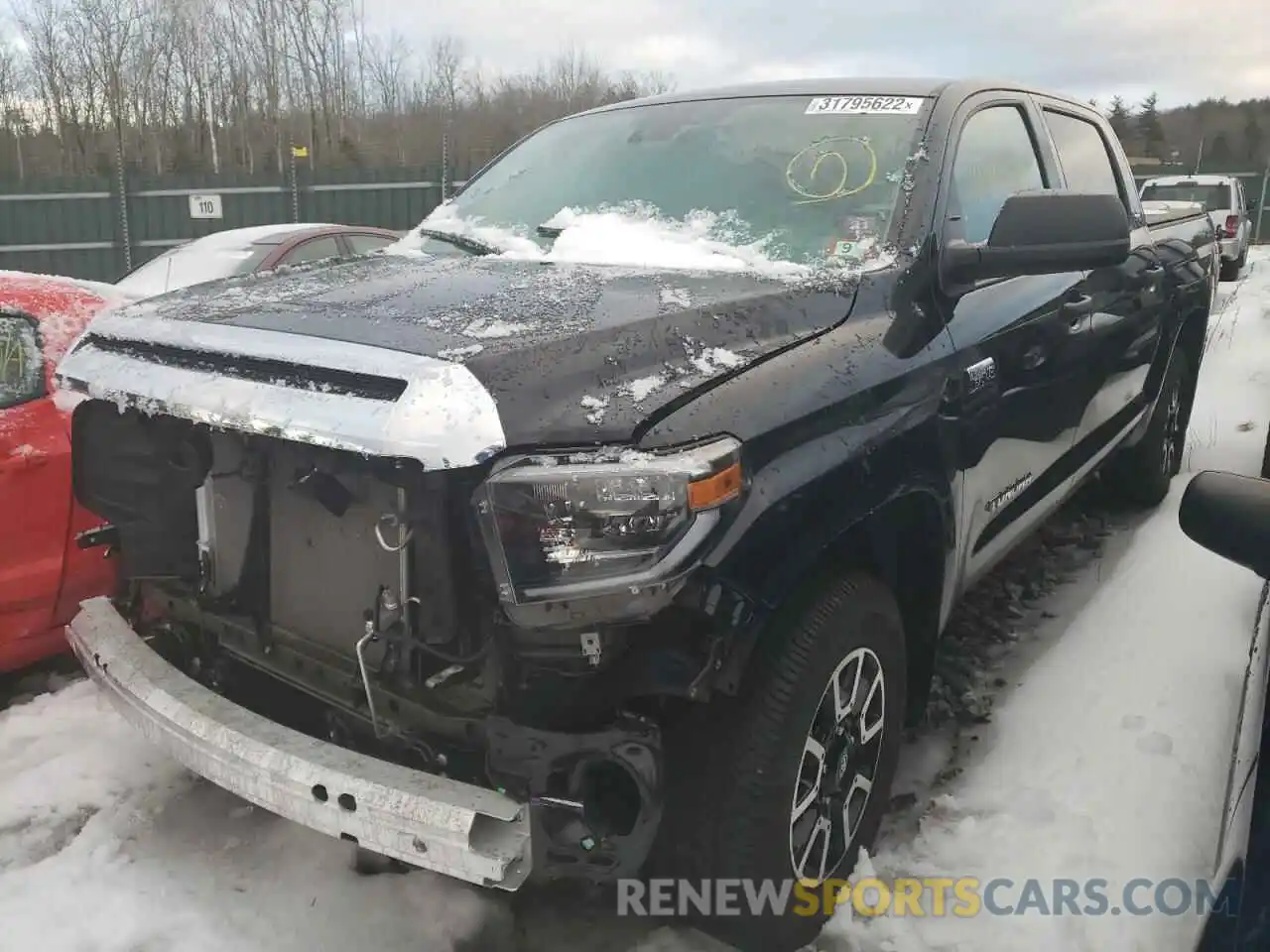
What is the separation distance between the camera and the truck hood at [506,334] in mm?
1702

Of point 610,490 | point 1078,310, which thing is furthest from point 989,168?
point 610,490

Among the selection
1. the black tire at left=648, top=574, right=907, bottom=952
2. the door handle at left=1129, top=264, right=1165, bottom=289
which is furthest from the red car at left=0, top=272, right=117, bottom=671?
the door handle at left=1129, top=264, right=1165, bottom=289

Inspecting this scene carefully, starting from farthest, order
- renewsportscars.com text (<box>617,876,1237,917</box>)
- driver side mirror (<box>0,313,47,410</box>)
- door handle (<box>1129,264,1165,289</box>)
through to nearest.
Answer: door handle (<box>1129,264,1165,289</box>) < driver side mirror (<box>0,313,47,410</box>) < renewsportscars.com text (<box>617,876,1237,917</box>)

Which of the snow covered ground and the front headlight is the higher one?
the front headlight

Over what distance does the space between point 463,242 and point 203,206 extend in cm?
1566

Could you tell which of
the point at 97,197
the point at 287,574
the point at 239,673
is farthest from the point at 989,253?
the point at 97,197

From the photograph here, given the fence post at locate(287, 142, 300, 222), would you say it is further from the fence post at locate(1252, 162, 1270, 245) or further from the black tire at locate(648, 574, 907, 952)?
the fence post at locate(1252, 162, 1270, 245)

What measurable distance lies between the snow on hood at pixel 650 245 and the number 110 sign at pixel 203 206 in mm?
15482

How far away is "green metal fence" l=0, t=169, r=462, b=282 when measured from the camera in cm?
1633

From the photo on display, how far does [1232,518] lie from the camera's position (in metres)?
1.70

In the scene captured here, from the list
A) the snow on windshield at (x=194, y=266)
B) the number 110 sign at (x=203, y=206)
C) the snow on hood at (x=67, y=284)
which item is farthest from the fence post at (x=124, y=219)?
the snow on hood at (x=67, y=284)

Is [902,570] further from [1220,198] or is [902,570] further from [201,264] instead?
[1220,198]

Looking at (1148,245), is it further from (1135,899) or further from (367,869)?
(367,869)

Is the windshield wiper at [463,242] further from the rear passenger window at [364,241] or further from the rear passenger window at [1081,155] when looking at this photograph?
the rear passenger window at [364,241]
